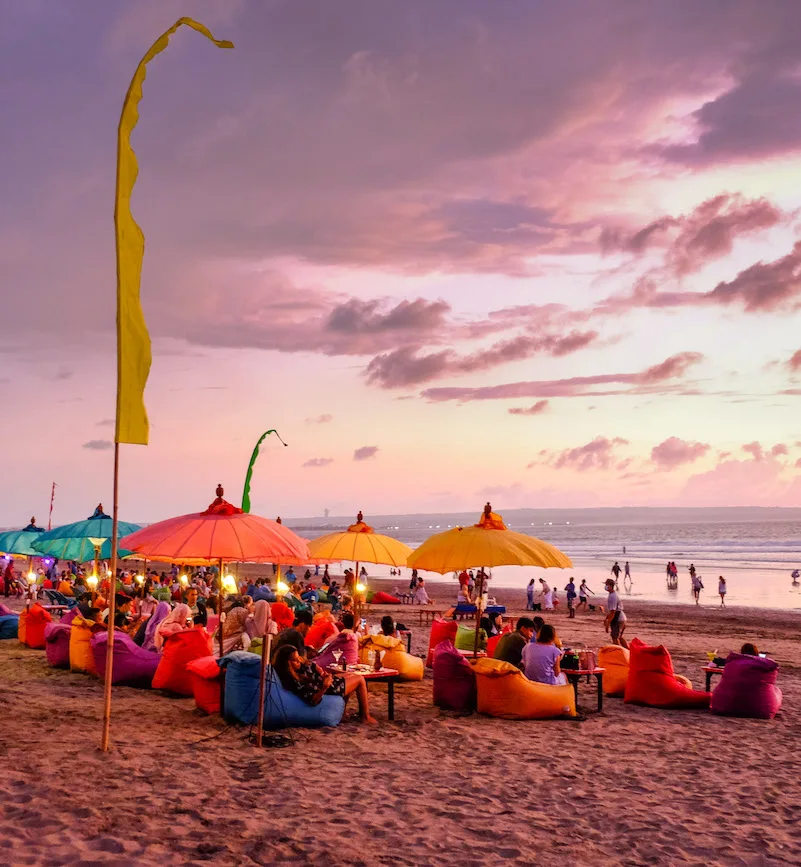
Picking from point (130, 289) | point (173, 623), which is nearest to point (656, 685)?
point (173, 623)

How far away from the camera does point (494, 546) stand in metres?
10.0

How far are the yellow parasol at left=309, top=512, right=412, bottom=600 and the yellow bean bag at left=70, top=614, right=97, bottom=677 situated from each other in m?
3.63

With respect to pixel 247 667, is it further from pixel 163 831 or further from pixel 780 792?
pixel 780 792

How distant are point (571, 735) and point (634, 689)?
2.34m

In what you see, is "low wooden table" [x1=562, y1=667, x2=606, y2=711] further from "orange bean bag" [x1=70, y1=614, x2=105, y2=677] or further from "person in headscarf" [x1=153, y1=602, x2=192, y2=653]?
"orange bean bag" [x1=70, y1=614, x2=105, y2=677]

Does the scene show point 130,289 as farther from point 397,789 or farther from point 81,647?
point 81,647

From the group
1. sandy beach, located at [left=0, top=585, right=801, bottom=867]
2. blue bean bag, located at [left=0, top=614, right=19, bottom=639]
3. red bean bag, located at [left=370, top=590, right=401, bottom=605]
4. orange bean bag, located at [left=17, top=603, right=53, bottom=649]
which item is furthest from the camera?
red bean bag, located at [left=370, top=590, right=401, bottom=605]

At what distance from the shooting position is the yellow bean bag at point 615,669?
11.4 metres

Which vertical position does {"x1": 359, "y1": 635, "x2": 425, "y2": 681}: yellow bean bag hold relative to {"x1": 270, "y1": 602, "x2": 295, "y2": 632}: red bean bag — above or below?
below

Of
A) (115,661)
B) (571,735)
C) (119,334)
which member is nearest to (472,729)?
(571,735)

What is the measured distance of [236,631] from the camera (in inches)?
409

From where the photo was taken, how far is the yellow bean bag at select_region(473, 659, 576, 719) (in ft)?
31.6

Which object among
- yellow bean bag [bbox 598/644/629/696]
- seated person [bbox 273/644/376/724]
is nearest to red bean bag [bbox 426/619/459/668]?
yellow bean bag [bbox 598/644/629/696]

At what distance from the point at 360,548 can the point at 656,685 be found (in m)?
4.72
